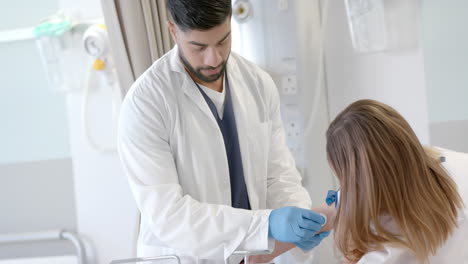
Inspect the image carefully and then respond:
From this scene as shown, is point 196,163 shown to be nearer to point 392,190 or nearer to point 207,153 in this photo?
point 207,153

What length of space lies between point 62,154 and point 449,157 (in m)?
2.03

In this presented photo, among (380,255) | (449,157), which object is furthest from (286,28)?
(380,255)

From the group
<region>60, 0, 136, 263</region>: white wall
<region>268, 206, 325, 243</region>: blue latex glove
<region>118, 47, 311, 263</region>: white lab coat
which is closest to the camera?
<region>268, 206, 325, 243</region>: blue latex glove

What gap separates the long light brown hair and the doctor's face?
45 cm

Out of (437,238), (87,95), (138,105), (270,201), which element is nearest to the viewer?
(437,238)

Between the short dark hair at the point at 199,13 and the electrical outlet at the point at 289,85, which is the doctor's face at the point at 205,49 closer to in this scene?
the short dark hair at the point at 199,13

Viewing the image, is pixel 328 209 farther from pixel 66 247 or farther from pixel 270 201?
pixel 66 247

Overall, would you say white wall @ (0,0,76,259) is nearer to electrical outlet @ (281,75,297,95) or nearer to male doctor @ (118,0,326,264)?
electrical outlet @ (281,75,297,95)

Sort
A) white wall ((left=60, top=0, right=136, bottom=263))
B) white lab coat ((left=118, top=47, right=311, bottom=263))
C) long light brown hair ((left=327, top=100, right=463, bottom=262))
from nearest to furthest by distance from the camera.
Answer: long light brown hair ((left=327, top=100, right=463, bottom=262)), white lab coat ((left=118, top=47, right=311, bottom=263)), white wall ((left=60, top=0, right=136, bottom=263))

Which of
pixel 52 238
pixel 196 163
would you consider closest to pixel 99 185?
pixel 52 238

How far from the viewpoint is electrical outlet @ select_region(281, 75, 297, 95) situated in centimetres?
215

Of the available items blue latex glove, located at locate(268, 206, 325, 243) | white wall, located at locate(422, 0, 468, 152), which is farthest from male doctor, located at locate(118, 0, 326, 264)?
white wall, located at locate(422, 0, 468, 152)

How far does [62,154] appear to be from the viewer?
2.77 metres

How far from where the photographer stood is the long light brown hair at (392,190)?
116 cm
